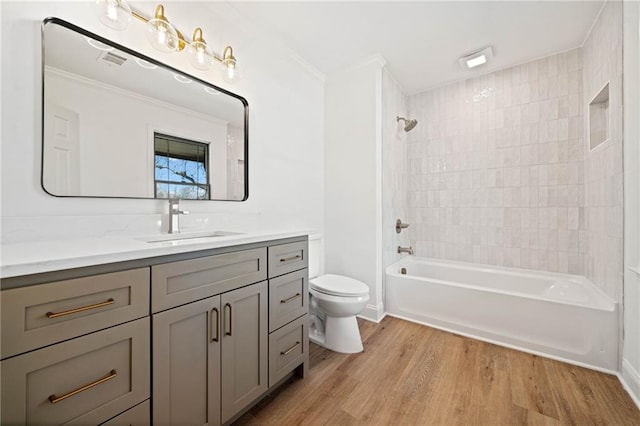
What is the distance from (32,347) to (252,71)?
1929mm

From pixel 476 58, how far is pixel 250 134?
213 centimetres

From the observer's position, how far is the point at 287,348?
4.80 ft

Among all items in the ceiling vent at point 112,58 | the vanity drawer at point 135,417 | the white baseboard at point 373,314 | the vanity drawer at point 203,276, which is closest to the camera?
the vanity drawer at point 135,417

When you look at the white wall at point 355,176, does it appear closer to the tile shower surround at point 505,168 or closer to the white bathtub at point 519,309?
the white bathtub at point 519,309

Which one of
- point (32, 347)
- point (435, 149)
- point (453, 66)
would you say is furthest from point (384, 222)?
point (32, 347)

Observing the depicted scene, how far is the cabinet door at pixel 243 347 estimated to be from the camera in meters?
1.15

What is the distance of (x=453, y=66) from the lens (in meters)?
2.60


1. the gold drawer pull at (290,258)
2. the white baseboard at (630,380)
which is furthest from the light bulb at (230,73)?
the white baseboard at (630,380)

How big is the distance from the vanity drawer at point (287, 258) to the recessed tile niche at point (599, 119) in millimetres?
2335

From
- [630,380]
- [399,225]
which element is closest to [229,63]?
[399,225]

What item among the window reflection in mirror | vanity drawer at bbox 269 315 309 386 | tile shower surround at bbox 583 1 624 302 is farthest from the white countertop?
tile shower surround at bbox 583 1 624 302

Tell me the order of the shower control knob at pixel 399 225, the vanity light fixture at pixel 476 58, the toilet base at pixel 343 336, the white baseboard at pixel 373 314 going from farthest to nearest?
1. the shower control knob at pixel 399 225
2. the white baseboard at pixel 373 314
3. the vanity light fixture at pixel 476 58
4. the toilet base at pixel 343 336

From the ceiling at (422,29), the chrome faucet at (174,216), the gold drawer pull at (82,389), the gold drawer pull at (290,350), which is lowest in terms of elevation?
the gold drawer pull at (290,350)

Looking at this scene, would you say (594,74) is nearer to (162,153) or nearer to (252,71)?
(252,71)
